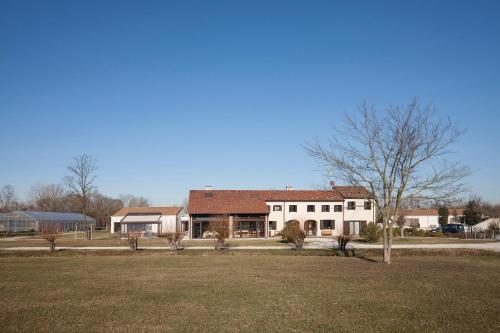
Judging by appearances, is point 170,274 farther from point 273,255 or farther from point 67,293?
point 273,255

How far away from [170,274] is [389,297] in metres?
9.23

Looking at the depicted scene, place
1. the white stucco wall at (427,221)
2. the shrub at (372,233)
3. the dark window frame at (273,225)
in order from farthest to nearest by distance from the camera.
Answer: the white stucco wall at (427,221), the dark window frame at (273,225), the shrub at (372,233)

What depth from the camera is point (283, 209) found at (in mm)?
51219

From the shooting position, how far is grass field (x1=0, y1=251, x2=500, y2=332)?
9.44 m

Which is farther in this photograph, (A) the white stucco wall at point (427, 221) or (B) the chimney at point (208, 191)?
(A) the white stucco wall at point (427, 221)

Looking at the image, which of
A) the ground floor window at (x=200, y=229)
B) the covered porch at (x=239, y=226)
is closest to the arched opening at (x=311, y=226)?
the covered porch at (x=239, y=226)

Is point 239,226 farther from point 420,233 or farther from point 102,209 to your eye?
point 102,209

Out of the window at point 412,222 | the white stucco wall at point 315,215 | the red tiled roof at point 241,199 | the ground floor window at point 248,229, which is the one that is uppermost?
the red tiled roof at point 241,199

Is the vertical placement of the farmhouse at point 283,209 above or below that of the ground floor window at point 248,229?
above

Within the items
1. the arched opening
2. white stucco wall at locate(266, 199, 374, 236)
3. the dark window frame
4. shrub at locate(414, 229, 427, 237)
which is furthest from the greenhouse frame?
shrub at locate(414, 229, 427, 237)

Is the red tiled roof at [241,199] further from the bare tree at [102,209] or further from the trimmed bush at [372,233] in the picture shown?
the bare tree at [102,209]

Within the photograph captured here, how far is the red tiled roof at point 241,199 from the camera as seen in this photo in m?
47.4

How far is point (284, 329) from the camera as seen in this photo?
353 inches

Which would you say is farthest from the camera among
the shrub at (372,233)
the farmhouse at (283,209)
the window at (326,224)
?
the window at (326,224)
